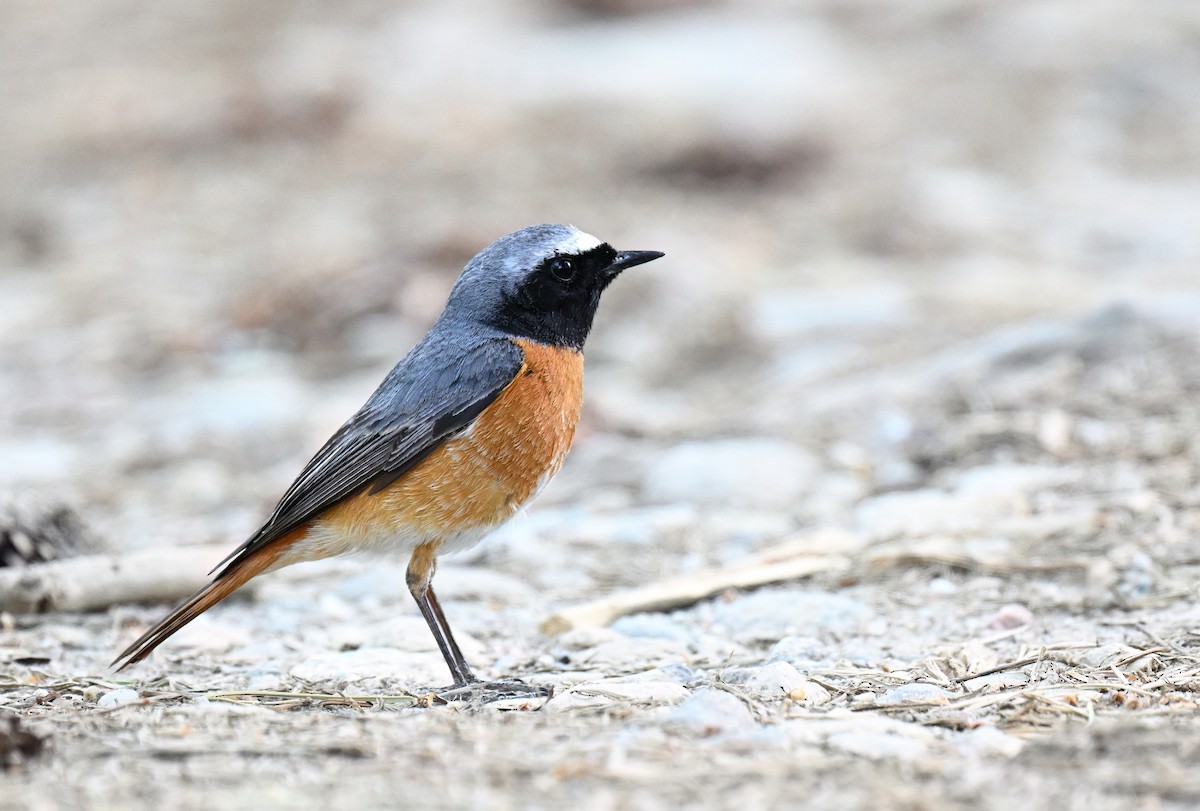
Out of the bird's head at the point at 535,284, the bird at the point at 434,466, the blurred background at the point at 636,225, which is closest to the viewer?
the bird at the point at 434,466

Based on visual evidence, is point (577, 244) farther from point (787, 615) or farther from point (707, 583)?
point (787, 615)

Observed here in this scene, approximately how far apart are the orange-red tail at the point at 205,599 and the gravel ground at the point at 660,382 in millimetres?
129

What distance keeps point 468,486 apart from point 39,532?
71.4 inches

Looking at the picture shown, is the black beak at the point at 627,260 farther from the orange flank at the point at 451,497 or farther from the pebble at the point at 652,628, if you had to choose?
the pebble at the point at 652,628

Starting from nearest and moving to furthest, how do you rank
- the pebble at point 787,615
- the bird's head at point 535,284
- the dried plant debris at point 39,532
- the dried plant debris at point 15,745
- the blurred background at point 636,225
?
the dried plant debris at point 15,745
the pebble at point 787,615
the bird's head at point 535,284
the dried plant debris at point 39,532
the blurred background at point 636,225

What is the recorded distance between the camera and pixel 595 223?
10.3 m

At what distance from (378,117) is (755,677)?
375 inches

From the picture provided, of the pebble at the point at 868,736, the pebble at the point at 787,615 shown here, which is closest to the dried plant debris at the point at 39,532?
the pebble at the point at 787,615

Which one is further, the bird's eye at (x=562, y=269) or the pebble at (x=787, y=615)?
the bird's eye at (x=562, y=269)

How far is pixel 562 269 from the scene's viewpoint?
4.84 metres

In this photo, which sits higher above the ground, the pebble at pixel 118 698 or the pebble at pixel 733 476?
the pebble at pixel 118 698

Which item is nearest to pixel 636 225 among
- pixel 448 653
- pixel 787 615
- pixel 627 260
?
pixel 627 260

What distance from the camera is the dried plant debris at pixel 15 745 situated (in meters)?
3.03

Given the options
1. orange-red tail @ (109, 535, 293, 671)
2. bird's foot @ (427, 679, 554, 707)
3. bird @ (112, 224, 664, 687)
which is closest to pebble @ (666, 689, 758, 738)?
bird's foot @ (427, 679, 554, 707)
